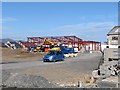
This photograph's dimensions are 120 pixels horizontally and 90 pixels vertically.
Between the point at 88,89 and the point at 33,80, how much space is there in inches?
73.4

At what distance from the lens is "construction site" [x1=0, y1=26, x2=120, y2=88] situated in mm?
9609

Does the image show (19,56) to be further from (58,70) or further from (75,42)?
(58,70)

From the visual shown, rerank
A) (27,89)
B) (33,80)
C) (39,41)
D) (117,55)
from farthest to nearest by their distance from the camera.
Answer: (39,41) → (117,55) → (33,80) → (27,89)

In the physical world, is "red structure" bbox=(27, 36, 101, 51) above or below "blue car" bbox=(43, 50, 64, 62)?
above

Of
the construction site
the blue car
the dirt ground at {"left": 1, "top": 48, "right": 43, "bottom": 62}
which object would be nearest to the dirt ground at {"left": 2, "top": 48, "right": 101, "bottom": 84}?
the construction site

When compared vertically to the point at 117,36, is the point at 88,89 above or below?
below

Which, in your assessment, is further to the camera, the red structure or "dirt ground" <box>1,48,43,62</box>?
the red structure

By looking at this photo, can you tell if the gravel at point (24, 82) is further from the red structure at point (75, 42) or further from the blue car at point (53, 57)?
the red structure at point (75, 42)

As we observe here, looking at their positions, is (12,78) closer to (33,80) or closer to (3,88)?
(33,80)

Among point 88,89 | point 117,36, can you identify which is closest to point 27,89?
point 88,89

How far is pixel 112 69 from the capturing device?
13930 mm

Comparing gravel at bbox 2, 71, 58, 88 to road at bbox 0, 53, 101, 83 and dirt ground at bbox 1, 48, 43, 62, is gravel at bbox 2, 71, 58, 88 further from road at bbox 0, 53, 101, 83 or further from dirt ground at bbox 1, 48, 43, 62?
dirt ground at bbox 1, 48, 43, 62

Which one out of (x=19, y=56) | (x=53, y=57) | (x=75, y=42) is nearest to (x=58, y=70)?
(x=53, y=57)

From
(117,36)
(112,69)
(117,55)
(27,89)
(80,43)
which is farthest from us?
(80,43)
